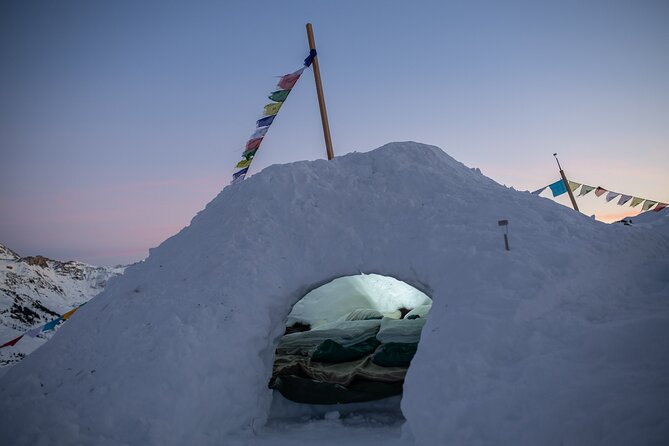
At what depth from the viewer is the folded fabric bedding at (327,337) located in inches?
237

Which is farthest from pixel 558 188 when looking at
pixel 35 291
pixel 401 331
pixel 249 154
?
pixel 35 291

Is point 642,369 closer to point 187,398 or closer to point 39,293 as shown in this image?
point 187,398

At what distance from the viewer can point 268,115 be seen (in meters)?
7.65

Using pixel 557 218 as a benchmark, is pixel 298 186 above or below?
above

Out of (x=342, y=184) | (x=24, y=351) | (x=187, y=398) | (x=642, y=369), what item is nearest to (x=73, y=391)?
(x=187, y=398)

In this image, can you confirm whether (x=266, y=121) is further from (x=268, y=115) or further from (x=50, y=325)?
(x=50, y=325)

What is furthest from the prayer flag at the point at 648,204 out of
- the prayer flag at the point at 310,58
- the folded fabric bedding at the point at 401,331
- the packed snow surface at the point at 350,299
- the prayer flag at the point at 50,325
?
the prayer flag at the point at 50,325

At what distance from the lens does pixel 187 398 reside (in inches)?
155

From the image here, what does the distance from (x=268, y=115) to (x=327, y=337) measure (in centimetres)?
449

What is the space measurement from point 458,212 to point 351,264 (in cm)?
162

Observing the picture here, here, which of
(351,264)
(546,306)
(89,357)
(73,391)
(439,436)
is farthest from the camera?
(351,264)

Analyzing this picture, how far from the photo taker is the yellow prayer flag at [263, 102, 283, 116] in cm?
762

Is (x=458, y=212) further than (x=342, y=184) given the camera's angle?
No

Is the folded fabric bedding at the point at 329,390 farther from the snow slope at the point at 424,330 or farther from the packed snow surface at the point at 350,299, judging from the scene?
the packed snow surface at the point at 350,299
